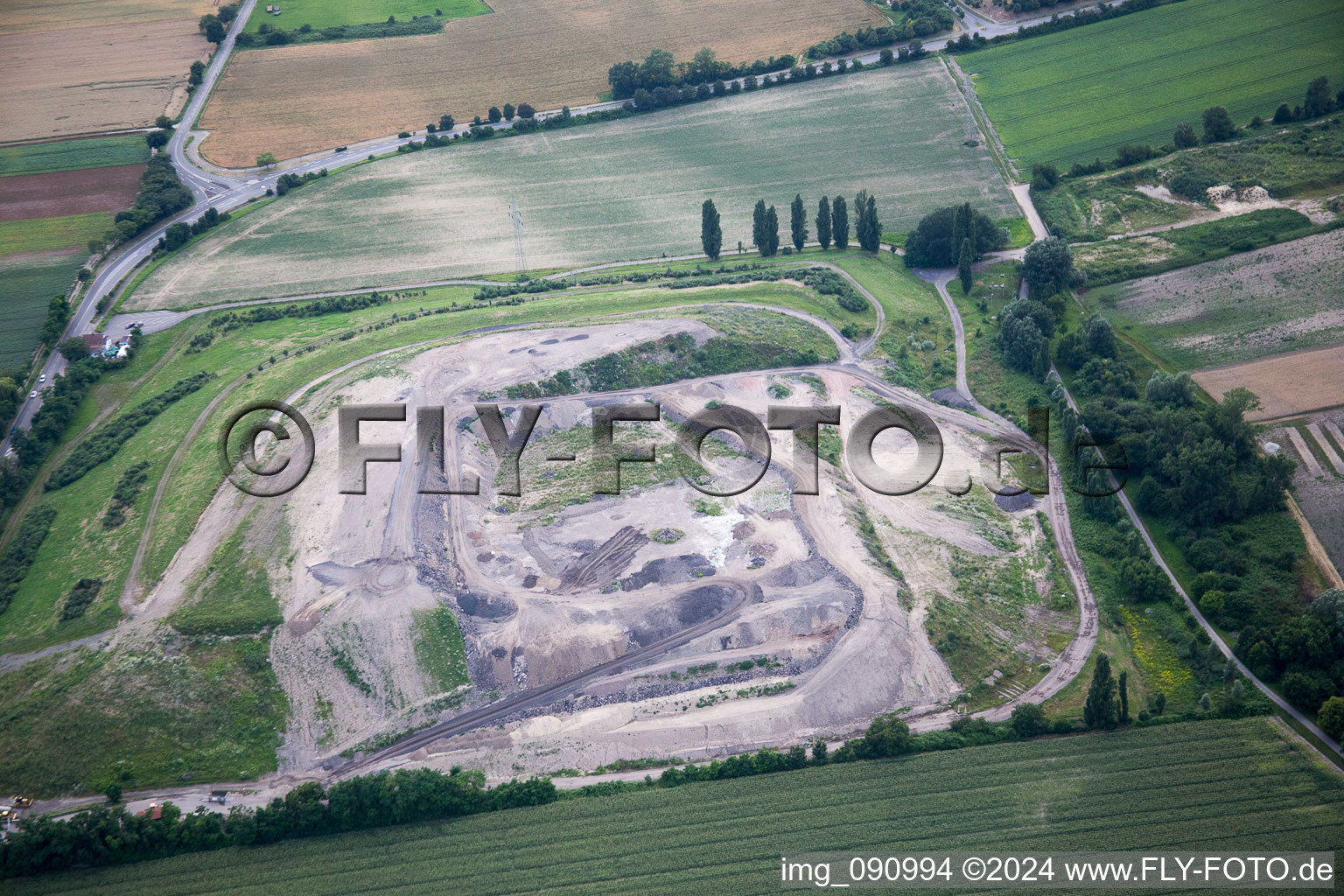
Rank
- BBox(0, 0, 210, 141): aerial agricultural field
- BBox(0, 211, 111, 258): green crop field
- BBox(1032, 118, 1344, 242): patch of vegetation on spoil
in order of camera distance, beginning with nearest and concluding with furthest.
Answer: BBox(1032, 118, 1344, 242): patch of vegetation on spoil → BBox(0, 211, 111, 258): green crop field → BBox(0, 0, 210, 141): aerial agricultural field

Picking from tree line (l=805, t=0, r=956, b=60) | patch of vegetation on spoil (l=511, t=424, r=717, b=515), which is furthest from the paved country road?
patch of vegetation on spoil (l=511, t=424, r=717, b=515)

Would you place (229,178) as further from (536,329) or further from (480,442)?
(480,442)

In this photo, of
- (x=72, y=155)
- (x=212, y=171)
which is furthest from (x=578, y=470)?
(x=72, y=155)

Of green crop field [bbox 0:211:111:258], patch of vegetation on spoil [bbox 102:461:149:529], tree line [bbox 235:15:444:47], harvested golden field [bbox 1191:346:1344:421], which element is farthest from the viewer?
tree line [bbox 235:15:444:47]

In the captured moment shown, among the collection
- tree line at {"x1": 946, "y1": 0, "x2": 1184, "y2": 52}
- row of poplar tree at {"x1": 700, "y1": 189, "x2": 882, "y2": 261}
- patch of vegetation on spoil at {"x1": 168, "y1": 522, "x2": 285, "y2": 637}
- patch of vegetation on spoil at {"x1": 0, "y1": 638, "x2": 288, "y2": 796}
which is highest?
tree line at {"x1": 946, "y1": 0, "x2": 1184, "y2": 52}

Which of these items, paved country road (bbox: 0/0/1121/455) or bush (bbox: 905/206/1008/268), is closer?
bush (bbox: 905/206/1008/268)

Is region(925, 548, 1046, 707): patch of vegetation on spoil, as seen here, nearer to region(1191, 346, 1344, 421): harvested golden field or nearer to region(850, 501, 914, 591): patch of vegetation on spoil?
region(850, 501, 914, 591): patch of vegetation on spoil

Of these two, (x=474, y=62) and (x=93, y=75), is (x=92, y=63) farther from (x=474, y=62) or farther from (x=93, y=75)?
(x=474, y=62)
